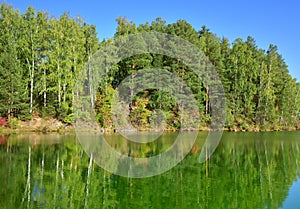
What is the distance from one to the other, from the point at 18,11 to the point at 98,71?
14.0 metres

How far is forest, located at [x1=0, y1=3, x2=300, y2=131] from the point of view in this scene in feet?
126

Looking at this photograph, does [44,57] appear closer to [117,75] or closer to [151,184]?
[117,75]

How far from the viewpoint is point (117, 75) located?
47.6 m

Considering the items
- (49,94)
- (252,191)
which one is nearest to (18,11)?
(49,94)

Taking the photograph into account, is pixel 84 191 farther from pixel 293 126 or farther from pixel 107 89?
pixel 293 126

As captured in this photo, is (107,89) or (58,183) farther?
(107,89)

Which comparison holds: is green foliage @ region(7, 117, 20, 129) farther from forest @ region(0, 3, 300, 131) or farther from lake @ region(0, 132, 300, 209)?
lake @ region(0, 132, 300, 209)

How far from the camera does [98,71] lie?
4350 centimetres

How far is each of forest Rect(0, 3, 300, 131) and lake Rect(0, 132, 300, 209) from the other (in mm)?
19223

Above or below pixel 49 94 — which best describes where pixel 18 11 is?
above

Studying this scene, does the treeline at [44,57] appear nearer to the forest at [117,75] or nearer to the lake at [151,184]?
the forest at [117,75]

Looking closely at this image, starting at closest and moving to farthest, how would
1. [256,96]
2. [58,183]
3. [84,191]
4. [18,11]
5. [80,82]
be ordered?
[84,191], [58,183], [80,82], [18,11], [256,96]

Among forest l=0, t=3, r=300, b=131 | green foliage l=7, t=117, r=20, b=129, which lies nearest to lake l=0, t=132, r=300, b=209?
green foliage l=7, t=117, r=20, b=129

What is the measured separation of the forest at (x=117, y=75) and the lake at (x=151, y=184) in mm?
19223
